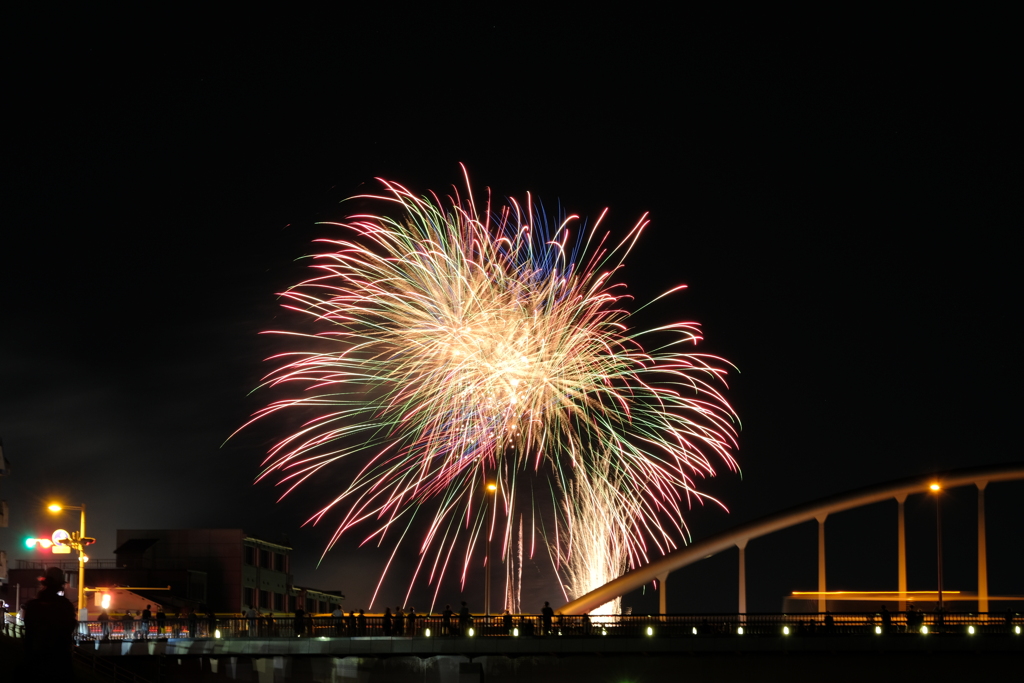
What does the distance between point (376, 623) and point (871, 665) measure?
14300 millimetres

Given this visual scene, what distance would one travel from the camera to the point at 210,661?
3994cm

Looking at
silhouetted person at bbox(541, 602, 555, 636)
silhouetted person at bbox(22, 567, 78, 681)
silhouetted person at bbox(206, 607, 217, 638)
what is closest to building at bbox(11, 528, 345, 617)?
silhouetted person at bbox(206, 607, 217, 638)

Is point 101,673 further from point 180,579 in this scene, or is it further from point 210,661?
point 180,579

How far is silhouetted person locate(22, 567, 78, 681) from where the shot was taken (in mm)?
13391

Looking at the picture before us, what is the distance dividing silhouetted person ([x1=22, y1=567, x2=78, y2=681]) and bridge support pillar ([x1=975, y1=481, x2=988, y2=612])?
43204 millimetres

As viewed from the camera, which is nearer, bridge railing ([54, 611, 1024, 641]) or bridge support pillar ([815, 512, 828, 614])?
bridge railing ([54, 611, 1024, 641])

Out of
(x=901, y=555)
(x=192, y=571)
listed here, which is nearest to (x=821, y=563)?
(x=901, y=555)

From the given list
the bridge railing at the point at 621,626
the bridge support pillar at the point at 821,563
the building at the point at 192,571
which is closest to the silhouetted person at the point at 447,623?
the bridge railing at the point at 621,626

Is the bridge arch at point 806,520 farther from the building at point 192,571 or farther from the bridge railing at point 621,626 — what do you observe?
the building at point 192,571

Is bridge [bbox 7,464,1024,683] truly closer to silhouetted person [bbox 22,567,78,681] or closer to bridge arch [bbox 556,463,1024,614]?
bridge arch [bbox 556,463,1024,614]

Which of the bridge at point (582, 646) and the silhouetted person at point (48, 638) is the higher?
the silhouetted person at point (48, 638)

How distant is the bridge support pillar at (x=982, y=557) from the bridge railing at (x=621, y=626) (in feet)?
39.9

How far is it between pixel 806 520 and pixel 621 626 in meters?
25.7

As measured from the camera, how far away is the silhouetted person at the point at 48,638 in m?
13.4
